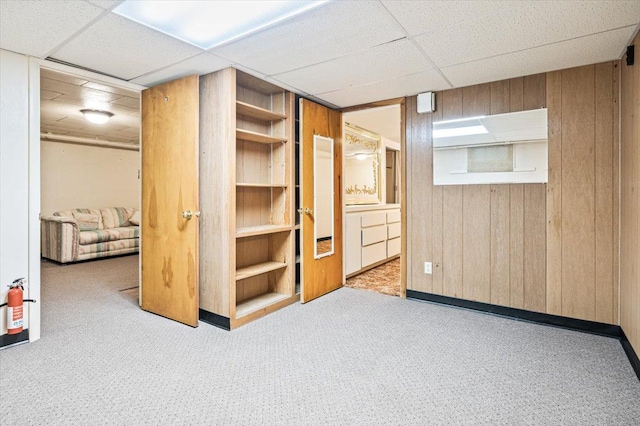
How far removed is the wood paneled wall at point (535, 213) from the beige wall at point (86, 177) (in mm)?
6570

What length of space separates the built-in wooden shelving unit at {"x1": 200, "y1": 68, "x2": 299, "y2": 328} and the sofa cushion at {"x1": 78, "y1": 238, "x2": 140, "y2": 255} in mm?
3820

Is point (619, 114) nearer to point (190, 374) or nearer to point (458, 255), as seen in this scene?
point (458, 255)

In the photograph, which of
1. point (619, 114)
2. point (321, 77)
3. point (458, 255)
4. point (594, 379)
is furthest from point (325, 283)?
point (619, 114)

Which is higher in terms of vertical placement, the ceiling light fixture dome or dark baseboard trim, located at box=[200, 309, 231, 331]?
the ceiling light fixture dome

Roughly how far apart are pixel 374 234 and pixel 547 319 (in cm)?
254

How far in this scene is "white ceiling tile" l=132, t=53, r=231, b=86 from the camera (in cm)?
258

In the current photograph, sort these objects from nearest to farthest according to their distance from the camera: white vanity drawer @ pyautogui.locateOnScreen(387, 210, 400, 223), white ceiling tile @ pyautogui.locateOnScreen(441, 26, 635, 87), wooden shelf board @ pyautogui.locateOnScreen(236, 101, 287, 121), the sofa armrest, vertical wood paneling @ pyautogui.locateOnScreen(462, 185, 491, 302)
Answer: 1. white ceiling tile @ pyautogui.locateOnScreen(441, 26, 635, 87)
2. wooden shelf board @ pyautogui.locateOnScreen(236, 101, 287, 121)
3. vertical wood paneling @ pyautogui.locateOnScreen(462, 185, 491, 302)
4. the sofa armrest
5. white vanity drawer @ pyautogui.locateOnScreen(387, 210, 400, 223)

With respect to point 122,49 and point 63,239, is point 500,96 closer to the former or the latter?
point 122,49

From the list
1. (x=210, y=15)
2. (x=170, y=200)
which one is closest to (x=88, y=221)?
(x=170, y=200)

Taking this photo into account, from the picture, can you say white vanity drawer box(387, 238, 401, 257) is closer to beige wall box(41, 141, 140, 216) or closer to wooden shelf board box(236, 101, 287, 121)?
wooden shelf board box(236, 101, 287, 121)

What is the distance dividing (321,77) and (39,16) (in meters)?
1.90

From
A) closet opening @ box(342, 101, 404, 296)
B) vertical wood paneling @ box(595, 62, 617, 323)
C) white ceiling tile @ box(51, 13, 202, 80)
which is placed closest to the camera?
white ceiling tile @ box(51, 13, 202, 80)

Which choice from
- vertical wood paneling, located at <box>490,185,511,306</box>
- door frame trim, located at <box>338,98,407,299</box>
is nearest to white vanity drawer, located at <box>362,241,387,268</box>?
door frame trim, located at <box>338,98,407,299</box>

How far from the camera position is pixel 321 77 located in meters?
2.97
